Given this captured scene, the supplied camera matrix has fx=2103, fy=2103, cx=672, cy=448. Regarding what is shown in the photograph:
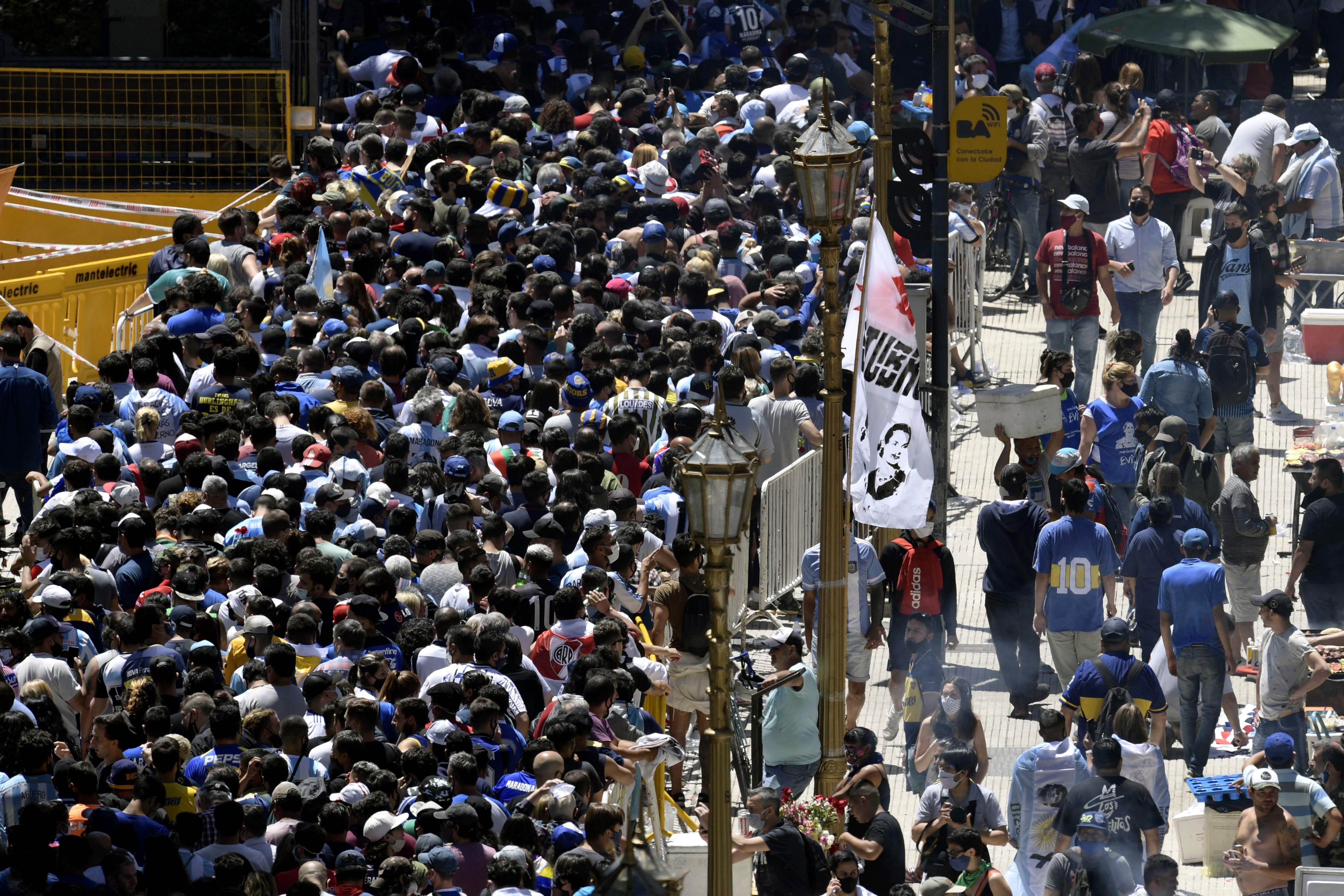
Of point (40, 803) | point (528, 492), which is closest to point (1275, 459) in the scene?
point (528, 492)

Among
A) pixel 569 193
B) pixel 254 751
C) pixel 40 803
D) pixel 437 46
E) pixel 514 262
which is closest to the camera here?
pixel 40 803

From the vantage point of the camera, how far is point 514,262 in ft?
55.7

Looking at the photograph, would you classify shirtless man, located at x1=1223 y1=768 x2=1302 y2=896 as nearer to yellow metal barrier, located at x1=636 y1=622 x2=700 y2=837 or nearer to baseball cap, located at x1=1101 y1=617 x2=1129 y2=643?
baseball cap, located at x1=1101 y1=617 x2=1129 y2=643

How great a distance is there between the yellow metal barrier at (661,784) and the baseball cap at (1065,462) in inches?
129

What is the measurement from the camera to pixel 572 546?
1318 cm

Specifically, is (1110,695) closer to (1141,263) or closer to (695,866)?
(695,866)

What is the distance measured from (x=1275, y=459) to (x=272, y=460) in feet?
28.1

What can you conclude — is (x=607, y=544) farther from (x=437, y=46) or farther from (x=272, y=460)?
(x=437, y=46)

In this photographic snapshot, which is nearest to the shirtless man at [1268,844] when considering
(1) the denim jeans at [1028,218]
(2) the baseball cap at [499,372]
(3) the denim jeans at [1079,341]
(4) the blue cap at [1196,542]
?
(4) the blue cap at [1196,542]

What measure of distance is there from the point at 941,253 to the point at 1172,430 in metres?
2.05

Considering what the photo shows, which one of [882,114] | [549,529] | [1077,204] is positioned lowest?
[549,529]

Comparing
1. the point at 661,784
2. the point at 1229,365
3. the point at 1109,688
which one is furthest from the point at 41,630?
the point at 1229,365

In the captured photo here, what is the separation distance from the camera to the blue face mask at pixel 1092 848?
1101 centimetres

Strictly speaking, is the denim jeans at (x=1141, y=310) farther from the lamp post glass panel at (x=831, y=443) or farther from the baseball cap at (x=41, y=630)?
the baseball cap at (x=41, y=630)
